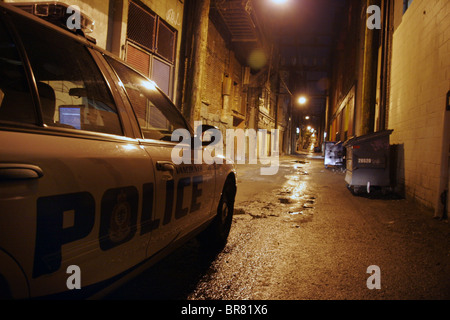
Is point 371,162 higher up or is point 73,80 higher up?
point 73,80

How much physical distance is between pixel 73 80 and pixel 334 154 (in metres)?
16.1

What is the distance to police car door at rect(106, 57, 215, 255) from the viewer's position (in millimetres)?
2020

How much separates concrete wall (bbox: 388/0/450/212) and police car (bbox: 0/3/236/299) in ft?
16.9

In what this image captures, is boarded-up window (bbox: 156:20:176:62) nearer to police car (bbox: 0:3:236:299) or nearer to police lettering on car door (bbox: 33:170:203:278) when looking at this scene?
police car (bbox: 0:3:236:299)

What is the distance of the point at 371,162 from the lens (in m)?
7.64

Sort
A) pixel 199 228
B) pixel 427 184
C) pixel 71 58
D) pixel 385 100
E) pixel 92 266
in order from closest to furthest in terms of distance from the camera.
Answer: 1. pixel 92 266
2. pixel 71 58
3. pixel 199 228
4. pixel 427 184
5. pixel 385 100

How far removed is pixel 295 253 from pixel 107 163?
8.63 feet

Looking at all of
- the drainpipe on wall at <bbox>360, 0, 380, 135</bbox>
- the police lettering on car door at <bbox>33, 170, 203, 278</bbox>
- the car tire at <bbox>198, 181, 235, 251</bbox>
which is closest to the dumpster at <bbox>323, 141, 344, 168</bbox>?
the drainpipe on wall at <bbox>360, 0, 380, 135</bbox>

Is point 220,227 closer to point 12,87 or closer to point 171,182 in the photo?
point 171,182

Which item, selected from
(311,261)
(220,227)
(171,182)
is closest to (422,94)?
(311,261)

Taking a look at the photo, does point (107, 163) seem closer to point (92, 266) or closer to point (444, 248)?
point (92, 266)

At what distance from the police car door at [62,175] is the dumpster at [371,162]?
7.09 m

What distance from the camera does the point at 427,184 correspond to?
19.0ft

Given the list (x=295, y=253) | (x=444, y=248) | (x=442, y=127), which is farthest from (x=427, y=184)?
(x=295, y=253)
